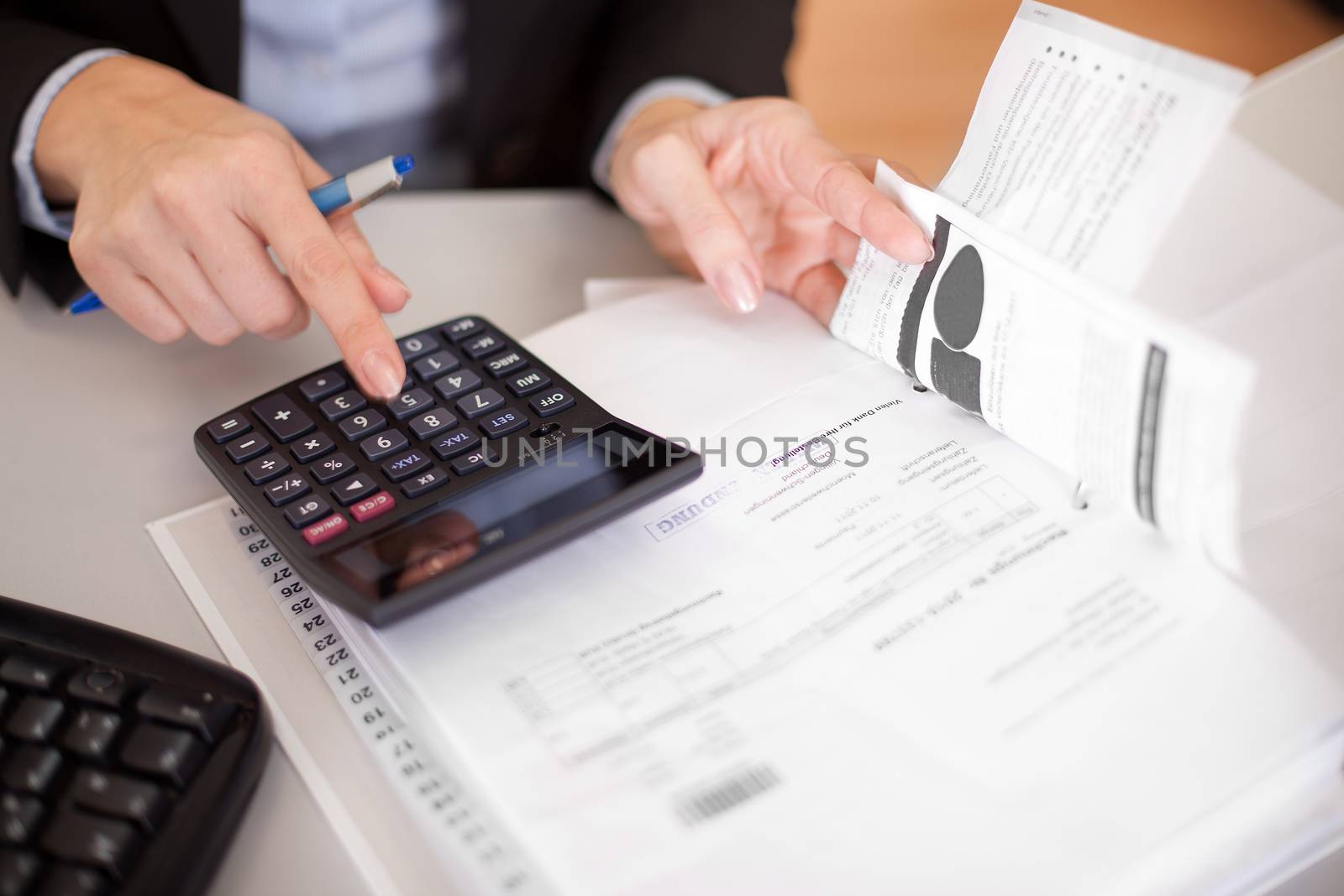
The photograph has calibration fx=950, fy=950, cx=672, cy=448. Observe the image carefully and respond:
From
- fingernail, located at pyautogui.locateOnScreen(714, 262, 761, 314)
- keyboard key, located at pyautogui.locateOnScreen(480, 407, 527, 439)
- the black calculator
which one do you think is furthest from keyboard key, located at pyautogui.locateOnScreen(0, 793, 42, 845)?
fingernail, located at pyautogui.locateOnScreen(714, 262, 761, 314)

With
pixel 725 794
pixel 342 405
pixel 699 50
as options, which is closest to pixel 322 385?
pixel 342 405

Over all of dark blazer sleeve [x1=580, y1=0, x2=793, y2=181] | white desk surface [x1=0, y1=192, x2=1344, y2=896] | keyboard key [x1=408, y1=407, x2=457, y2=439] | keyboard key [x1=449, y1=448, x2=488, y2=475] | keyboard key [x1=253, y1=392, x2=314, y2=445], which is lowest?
white desk surface [x1=0, y1=192, x2=1344, y2=896]

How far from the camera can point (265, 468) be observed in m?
0.40

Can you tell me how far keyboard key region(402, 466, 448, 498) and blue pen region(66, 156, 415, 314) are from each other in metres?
0.18

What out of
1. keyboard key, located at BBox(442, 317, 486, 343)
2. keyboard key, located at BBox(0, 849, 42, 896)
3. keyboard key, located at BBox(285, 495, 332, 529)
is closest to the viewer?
keyboard key, located at BBox(0, 849, 42, 896)

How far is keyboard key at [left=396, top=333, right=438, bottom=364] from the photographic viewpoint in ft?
1.53

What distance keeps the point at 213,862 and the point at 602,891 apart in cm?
13

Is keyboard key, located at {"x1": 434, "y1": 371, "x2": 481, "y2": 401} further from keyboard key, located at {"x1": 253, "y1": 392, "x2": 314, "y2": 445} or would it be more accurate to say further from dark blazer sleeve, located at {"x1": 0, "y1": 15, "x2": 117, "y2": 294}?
dark blazer sleeve, located at {"x1": 0, "y1": 15, "x2": 117, "y2": 294}

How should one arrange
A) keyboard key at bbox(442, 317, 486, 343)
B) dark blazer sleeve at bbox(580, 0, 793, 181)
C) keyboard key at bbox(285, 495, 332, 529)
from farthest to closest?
dark blazer sleeve at bbox(580, 0, 793, 181) → keyboard key at bbox(442, 317, 486, 343) → keyboard key at bbox(285, 495, 332, 529)

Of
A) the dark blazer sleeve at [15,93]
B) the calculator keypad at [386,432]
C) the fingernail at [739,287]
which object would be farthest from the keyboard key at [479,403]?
the dark blazer sleeve at [15,93]

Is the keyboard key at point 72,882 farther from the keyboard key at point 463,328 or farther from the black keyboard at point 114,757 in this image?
the keyboard key at point 463,328

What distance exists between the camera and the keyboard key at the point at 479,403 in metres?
0.43

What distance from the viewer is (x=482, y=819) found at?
1.00ft

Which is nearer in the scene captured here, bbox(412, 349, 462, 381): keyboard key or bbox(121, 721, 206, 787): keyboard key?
bbox(121, 721, 206, 787): keyboard key
